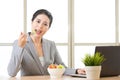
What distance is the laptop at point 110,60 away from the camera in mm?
2496

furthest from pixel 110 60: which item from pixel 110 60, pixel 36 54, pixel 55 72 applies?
pixel 36 54

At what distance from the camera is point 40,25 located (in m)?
2.83

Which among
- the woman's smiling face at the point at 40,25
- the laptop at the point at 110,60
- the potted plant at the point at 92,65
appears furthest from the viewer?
the woman's smiling face at the point at 40,25

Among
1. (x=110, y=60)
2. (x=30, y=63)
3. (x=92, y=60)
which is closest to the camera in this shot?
(x=92, y=60)

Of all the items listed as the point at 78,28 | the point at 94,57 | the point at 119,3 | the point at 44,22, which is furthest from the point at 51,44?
the point at 119,3

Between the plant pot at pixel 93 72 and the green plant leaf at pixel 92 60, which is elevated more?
the green plant leaf at pixel 92 60

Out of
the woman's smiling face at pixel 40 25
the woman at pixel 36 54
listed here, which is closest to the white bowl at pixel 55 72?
the woman at pixel 36 54

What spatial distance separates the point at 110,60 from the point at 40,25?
0.81 meters

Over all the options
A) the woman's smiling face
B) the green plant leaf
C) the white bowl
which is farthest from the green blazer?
the green plant leaf

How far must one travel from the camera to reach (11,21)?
4457 mm

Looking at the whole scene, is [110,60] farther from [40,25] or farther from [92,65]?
[40,25]

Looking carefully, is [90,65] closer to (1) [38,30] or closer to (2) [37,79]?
(2) [37,79]

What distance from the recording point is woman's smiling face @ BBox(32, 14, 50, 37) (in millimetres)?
2832

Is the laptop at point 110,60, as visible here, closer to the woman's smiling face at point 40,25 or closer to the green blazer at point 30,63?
the green blazer at point 30,63
